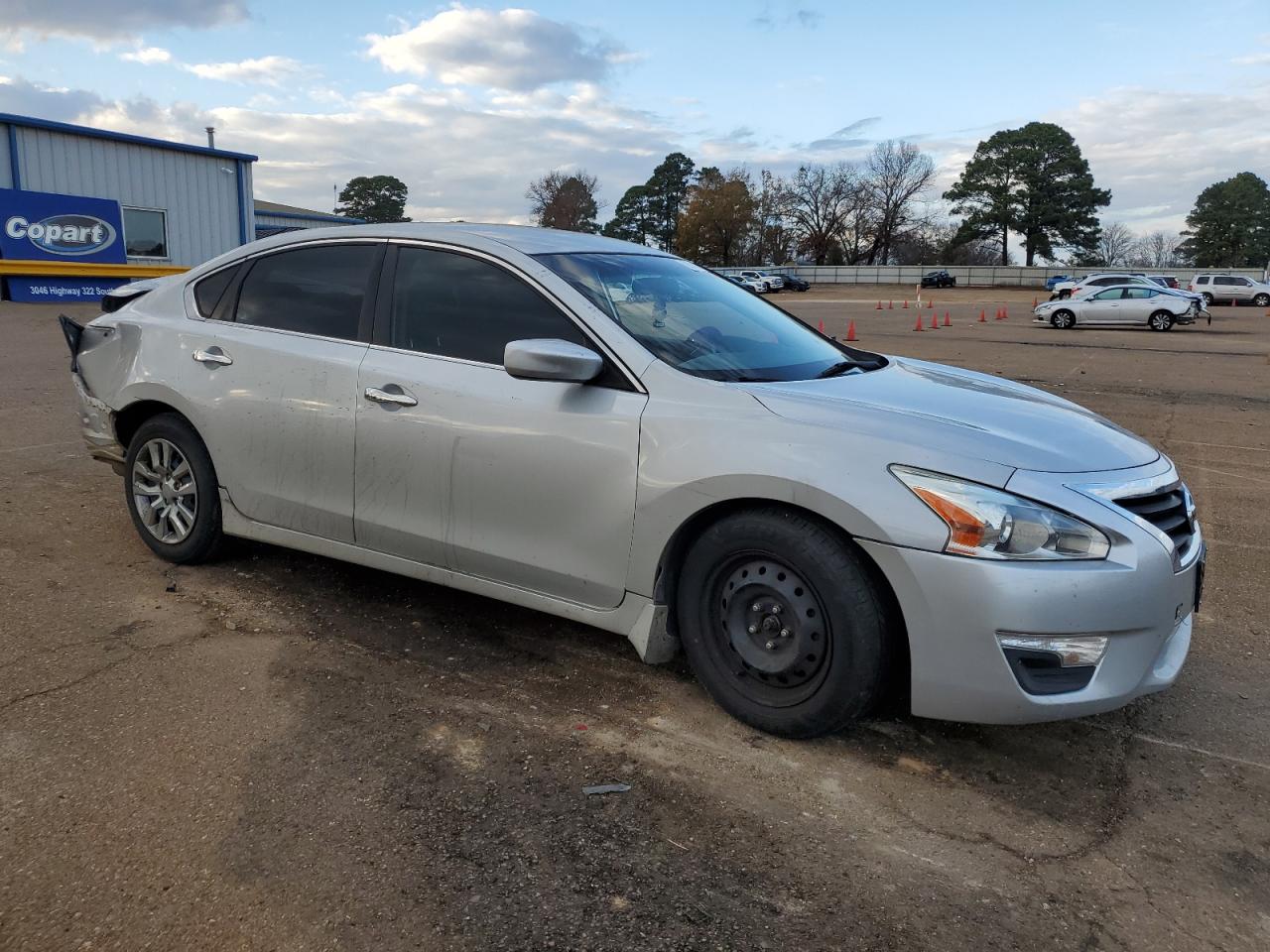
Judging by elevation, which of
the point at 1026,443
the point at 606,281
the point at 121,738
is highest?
the point at 606,281

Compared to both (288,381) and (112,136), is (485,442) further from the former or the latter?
(112,136)

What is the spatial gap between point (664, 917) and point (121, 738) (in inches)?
74.4

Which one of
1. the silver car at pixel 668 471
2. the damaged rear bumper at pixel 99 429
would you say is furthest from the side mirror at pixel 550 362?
the damaged rear bumper at pixel 99 429

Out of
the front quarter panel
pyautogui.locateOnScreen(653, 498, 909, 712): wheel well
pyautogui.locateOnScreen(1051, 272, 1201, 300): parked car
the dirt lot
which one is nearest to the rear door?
pyautogui.locateOnScreen(1051, 272, 1201, 300): parked car

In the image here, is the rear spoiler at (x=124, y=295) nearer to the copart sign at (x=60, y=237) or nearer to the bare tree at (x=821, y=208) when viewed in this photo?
the copart sign at (x=60, y=237)

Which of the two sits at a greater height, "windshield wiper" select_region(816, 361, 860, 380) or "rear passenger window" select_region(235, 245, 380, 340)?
"rear passenger window" select_region(235, 245, 380, 340)

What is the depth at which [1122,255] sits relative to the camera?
9331 cm

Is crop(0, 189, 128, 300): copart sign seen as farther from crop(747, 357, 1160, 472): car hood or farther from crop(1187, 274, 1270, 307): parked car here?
crop(1187, 274, 1270, 307): parked car

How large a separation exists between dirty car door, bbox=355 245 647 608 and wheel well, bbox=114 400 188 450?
1.38 metres

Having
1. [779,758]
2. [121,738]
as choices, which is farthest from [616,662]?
[121,738]

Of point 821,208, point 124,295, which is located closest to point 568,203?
point 821,208

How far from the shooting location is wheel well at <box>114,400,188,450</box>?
4.52 metres

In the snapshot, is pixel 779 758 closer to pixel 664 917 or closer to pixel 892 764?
pixel 892 764

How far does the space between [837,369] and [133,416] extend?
10.9 ft
